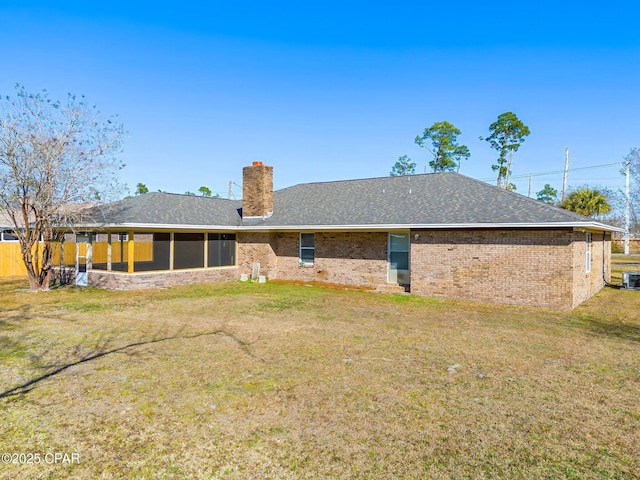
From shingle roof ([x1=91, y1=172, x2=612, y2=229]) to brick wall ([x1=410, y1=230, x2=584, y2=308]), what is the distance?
0.59 metres

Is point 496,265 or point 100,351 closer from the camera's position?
point 100,351

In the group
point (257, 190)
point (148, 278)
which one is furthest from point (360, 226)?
point (148, 278)

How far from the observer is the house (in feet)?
40.9

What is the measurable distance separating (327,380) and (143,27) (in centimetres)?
1612

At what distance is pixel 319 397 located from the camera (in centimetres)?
525

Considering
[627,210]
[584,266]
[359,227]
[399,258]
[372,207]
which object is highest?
[627,210]

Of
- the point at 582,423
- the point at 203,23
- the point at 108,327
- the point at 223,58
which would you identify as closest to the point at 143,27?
the point at 203,23

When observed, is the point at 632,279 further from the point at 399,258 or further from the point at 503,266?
the point at 399,258

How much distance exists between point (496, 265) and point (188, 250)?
40.4 ft

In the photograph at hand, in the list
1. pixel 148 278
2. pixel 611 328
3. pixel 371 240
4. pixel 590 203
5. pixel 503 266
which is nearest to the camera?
pixel 611 328

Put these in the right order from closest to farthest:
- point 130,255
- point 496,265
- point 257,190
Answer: point 496,265 < point 130,255 < point 257,190

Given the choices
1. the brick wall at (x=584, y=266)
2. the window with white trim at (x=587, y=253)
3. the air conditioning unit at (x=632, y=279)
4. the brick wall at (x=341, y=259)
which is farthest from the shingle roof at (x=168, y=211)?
the air conditioning unit at (x=632, y=279)

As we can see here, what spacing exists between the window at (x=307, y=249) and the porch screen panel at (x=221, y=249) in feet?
11.7

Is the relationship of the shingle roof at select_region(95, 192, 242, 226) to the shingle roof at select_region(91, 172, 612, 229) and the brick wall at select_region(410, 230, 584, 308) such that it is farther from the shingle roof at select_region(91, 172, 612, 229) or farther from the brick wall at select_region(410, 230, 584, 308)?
the brick wall at select_region(410, 230, 584, 308)
